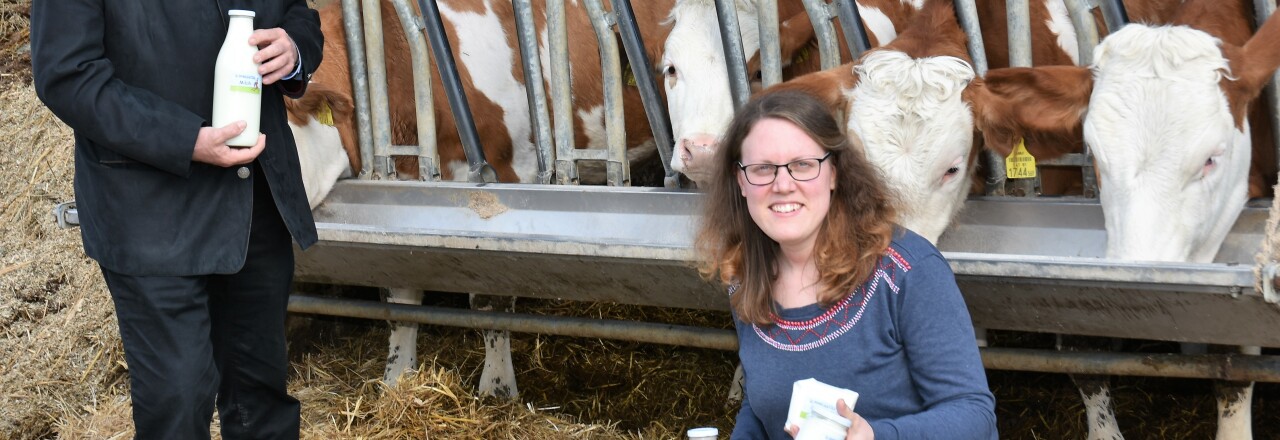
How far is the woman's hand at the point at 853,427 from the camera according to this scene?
1.75 metres

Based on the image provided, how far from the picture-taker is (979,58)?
374cm

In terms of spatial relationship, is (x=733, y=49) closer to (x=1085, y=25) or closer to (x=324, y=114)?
(x=1085, y=25)

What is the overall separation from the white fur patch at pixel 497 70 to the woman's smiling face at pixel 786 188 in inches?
122

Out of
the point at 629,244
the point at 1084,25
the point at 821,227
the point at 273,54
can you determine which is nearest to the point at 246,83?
the point at 273,54

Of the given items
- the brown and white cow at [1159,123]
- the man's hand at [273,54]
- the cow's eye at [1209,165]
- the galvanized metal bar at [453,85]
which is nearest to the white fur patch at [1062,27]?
the brown and white cow at [1159,123]

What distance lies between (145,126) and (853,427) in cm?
157

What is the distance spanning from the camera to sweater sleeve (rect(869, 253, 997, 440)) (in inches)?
77.1

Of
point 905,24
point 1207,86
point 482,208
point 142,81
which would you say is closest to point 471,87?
point 482,208

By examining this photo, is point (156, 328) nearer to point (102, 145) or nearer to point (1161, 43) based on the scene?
point (102, 145)

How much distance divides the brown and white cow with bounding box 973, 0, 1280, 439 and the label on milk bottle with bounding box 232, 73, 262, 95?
203 centimetres

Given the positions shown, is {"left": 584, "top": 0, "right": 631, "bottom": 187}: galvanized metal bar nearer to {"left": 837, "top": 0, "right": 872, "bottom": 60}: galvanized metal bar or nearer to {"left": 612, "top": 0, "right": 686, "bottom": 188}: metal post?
{"left": 612, "top": 0, "right": 686, "bottom": 188}: metal post

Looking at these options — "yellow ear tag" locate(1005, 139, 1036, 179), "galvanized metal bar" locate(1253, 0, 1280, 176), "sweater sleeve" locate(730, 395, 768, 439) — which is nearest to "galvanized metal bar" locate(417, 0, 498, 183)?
"yellow ear tag" locate(1005, 139, 1036, 179)

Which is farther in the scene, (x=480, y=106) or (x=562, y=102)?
(x=480, y=106)

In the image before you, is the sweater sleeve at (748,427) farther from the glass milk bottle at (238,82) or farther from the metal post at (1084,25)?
the metal post at (1084,25)
